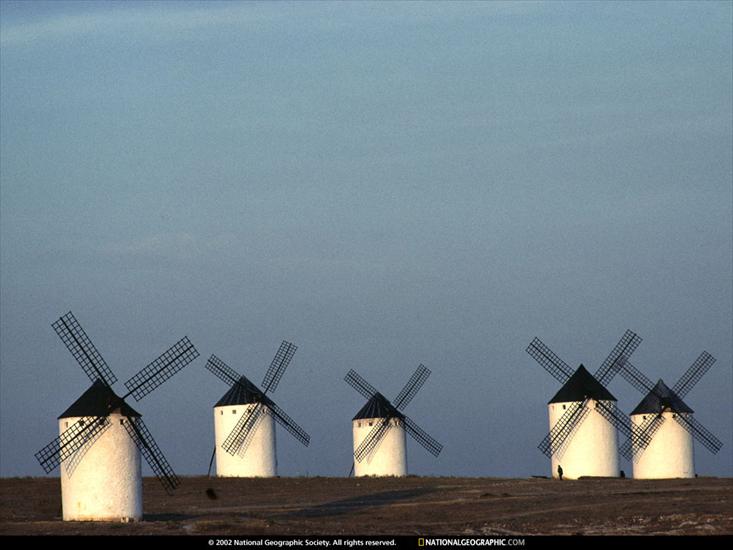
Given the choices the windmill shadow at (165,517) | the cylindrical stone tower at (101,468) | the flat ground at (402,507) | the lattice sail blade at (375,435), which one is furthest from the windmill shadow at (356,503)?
the lattice sail blade at (375,435)

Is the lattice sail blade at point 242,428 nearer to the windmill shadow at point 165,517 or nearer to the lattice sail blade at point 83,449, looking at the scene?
the windmill shadow at point 165,517

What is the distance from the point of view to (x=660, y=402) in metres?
79.1

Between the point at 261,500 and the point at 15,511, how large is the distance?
12766 mm

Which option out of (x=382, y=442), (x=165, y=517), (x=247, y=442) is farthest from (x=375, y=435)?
(x=165, y=517)

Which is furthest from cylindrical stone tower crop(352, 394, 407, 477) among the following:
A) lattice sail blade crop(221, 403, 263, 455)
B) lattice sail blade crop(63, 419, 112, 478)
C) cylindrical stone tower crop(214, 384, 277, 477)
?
lattice sail blade crop(63, 419, 112, 478)

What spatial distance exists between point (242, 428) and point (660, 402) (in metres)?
21.2

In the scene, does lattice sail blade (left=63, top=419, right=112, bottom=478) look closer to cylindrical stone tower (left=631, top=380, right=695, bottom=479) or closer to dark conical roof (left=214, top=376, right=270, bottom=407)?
dark conical roof (left=214, top=376, right=270, bottom=407)

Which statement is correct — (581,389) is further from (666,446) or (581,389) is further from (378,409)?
(378,409)

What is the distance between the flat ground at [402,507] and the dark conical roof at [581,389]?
469cm

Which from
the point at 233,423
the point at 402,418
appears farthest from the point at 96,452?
the point at 402,418

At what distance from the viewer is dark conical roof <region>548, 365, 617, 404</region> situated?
78.2 m
